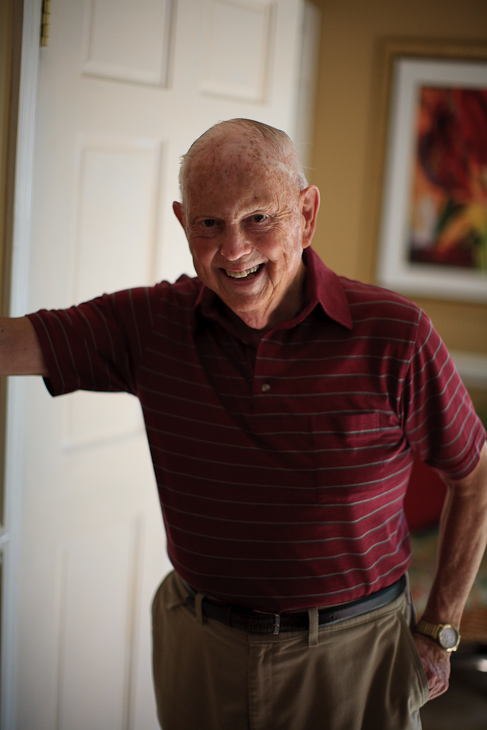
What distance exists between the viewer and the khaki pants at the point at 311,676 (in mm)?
1141

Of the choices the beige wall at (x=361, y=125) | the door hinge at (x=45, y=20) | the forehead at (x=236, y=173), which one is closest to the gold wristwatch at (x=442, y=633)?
the forehead at (x=236, y=173)

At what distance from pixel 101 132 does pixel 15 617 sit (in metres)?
1.12

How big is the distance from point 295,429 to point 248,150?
434mm

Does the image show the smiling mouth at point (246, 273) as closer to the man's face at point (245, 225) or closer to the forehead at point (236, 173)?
the man's face at point (245, 225)

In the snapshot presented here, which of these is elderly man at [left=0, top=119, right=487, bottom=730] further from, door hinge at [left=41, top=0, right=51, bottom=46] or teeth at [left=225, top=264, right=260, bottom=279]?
door hinge at [left=41, top=0, right=51, bottom=46]

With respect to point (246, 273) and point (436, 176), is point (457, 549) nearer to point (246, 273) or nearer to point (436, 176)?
point (246, 273)

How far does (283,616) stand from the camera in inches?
45.1

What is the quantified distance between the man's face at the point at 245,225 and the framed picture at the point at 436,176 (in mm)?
2107

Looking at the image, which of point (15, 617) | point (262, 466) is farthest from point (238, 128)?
point (15, 617)

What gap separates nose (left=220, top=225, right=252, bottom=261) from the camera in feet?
3.43

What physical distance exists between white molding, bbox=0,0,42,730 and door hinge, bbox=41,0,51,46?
0.04ft

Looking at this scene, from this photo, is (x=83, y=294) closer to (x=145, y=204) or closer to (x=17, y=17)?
(x=145, y=204)

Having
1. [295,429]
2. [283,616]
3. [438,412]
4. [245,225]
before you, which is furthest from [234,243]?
[283,616]

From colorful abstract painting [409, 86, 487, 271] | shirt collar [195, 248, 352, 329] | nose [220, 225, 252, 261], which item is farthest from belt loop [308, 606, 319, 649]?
colorful abstract painting [409, 86, 487, 271]
